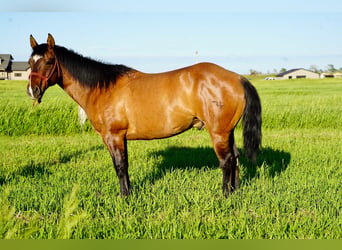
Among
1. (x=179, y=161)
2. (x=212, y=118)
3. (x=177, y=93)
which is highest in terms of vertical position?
(x=177, y=93)

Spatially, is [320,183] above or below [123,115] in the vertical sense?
below

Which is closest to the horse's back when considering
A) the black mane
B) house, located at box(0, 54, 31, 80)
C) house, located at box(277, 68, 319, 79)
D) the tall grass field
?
the black mane

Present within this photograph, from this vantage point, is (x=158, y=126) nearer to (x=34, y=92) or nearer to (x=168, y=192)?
(x=168, y=192)

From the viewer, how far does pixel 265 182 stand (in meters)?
5.66

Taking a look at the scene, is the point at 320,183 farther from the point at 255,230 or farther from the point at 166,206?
the point at 166,206

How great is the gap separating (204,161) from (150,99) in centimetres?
303

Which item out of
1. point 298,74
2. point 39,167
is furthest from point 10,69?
point 298,74

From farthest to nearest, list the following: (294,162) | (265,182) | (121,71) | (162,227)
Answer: (294,162)
(265,182)
(121,71)
(162,227)

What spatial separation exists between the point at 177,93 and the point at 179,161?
292 cm

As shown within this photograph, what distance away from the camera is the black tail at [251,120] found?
4918 mm

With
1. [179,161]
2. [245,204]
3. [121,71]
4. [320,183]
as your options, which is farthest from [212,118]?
[179,161]

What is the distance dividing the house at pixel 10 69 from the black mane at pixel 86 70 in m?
59.5

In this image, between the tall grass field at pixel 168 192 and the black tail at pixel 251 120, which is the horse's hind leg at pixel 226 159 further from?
the black tail at pixel 251 120

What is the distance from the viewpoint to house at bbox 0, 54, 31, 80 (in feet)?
195
